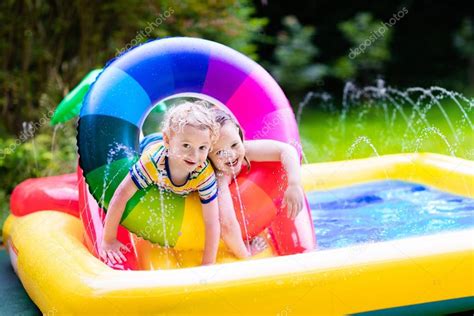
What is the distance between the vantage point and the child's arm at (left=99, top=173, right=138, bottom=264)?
3.17 meters

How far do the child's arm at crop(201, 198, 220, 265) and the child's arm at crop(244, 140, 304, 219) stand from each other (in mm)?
309

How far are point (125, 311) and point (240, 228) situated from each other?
86 centimetres

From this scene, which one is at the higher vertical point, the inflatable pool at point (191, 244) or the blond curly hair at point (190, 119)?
the blond curly hair at point (190, 119)

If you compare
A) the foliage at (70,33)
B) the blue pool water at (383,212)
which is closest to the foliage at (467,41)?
the foliage at (70,33)

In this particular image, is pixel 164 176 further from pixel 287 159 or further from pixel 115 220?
pixel 287 159

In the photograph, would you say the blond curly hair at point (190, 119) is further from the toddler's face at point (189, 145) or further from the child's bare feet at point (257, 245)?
the child's bare feet at point (257, 245)

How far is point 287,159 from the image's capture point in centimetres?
334

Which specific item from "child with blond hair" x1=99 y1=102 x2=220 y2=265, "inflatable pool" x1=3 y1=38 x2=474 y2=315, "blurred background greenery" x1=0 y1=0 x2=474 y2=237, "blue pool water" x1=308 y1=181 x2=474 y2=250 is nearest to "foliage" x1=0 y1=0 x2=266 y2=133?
"blurred background greenery" x1=0 y1=0 x2=474 y2=237

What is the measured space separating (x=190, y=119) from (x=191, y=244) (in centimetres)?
64

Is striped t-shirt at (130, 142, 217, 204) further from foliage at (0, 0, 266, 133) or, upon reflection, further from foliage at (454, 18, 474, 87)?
foliage at (454, 18, 474, 87)

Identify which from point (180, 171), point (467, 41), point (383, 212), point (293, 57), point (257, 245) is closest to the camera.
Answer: point (180, 171)

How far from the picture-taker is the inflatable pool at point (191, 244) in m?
2.73

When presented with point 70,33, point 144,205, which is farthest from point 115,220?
point 70,33

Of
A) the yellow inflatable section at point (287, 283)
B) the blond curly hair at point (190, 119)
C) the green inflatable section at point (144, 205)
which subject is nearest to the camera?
the yellow inflatable section at point (287, 283)
